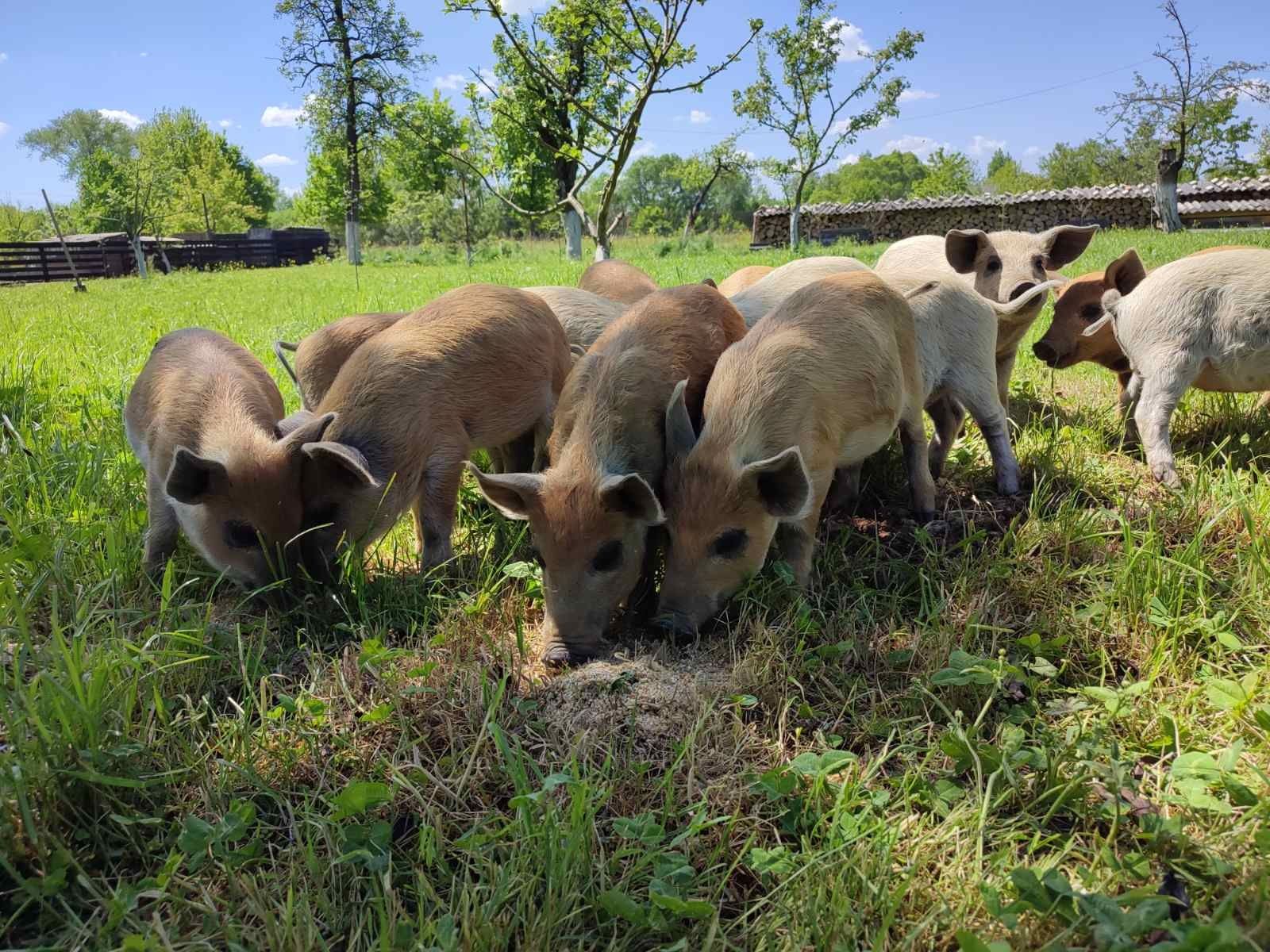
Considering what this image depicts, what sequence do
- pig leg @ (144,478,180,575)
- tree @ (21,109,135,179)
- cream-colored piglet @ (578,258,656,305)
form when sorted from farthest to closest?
tree @ (21,109,135,179) < cream-colored piglet @ (578,258,656,305) < pig leg @ (144,478,180,575)

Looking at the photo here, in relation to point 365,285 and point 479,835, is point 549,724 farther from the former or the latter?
point 365,285

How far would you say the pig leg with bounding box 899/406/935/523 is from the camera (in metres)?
3.98

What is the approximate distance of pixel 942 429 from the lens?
467 cm

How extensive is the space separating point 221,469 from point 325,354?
1.60m

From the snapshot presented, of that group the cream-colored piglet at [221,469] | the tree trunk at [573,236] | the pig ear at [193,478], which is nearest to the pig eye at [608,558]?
the cream-colored piglet at [221,469]

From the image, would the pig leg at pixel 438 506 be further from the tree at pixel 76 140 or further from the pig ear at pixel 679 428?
the tree at pixel 76 140

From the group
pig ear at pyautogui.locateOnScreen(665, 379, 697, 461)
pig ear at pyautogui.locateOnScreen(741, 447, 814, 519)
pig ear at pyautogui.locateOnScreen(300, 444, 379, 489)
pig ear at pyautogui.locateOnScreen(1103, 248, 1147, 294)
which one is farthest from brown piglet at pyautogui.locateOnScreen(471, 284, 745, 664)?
pig ear at pyautogui.locateOnScreen(1103, 248, 1147, 294)

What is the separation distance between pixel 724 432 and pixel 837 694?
→ 1.05 meters

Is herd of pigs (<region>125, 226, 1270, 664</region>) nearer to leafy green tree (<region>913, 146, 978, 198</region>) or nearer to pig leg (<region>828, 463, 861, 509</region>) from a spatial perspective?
pig leg (<region>828, 463, 861, 509</region>)

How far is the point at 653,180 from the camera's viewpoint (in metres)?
127

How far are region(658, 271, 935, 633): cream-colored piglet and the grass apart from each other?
210 mm

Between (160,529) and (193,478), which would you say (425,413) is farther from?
(160,529)

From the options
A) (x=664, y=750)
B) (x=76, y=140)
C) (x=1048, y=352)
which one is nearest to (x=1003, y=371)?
(x=1048, y=352)

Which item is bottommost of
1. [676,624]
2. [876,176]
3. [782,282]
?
[676,624]
